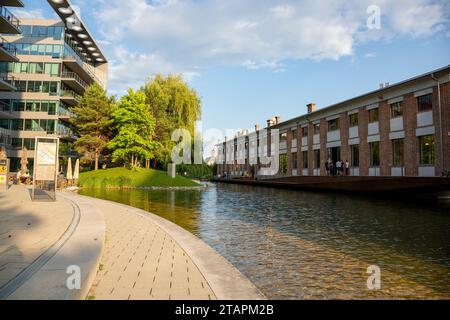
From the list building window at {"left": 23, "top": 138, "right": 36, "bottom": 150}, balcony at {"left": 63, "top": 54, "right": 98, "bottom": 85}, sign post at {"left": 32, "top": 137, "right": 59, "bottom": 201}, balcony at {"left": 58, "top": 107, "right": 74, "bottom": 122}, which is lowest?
sign post at {"left": 32, "top": 137, "right": 59, "bottom": 201}

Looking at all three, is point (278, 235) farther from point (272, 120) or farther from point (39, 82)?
point (39, 82)

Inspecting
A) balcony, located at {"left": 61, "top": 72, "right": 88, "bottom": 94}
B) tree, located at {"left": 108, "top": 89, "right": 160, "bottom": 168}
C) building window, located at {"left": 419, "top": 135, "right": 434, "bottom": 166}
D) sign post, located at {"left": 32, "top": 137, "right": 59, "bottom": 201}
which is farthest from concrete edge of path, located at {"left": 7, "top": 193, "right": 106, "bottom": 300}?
balcony, located at {"left": 61, "top": 72, "right": 88, "bottom": 94}

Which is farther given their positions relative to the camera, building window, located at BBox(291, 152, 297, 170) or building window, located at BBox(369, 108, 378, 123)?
building window, located at BBox(291, 152, 297, 170)

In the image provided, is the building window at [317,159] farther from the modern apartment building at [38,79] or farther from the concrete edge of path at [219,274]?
the modern apartment building at [38,79]

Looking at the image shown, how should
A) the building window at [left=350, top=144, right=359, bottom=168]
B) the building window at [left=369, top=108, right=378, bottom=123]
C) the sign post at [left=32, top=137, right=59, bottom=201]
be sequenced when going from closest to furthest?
1. the sign post at [left=32, top=137, right=59, bottom=201]
2. the building window at [left=369, top=108, right=378, bottom=123]
3. the building window at [left=350, top=144, right=359, bottom=168]

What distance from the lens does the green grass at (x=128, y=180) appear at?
3203 centimetres

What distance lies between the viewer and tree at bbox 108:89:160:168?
35.0 m

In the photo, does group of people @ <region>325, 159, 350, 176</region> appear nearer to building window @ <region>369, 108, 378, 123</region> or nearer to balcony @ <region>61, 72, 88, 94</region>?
building window @ <region>369, 108, 378, 123</region>

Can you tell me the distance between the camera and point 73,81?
45.5 m

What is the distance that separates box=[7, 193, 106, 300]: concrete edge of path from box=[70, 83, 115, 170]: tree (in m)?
32.5

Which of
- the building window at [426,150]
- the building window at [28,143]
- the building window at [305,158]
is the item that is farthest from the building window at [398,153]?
the building window at [28,143]

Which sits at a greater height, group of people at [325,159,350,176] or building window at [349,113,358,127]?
building window at [349,113,358,127]

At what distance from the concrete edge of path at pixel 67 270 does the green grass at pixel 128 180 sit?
25.5 meters

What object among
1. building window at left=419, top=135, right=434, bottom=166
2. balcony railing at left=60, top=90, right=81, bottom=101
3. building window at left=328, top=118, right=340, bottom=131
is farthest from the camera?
balcony railing at left=60, top=90, right=81, bottom=101
